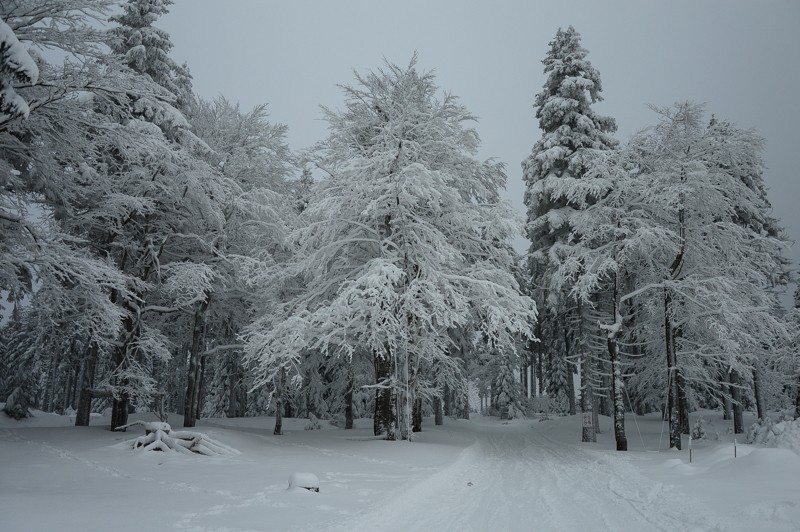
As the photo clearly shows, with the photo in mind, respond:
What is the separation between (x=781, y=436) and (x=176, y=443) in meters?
16.5

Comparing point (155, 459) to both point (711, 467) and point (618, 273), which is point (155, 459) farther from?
point (618, 273)

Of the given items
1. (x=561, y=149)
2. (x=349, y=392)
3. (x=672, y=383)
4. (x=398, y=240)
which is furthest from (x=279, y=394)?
(x=561, y=149)

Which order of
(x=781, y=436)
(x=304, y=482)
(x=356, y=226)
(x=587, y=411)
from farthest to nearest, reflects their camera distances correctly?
1. (x=587, y=411)
2. (x=356, y=226)
3. (x=781, y=436)
4. (x=304, y=482)

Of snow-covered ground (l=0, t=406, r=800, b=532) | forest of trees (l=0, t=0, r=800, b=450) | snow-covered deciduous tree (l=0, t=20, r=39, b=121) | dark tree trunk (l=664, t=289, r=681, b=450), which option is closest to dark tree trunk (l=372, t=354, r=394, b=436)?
forest of trees (l=0, t=0, r=800, b=450)

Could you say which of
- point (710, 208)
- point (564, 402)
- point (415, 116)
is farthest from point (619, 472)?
point (564, 402)

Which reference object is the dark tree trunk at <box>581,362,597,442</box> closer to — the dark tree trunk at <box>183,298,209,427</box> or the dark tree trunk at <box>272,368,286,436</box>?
the dark tree trunk at <box>272,368,286,436</box>

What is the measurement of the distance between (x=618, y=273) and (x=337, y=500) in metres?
13.6

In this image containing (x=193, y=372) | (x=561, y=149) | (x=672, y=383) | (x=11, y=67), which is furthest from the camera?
(x=561, y=149)

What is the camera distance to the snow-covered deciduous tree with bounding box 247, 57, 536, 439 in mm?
13398

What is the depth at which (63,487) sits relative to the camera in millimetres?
7531

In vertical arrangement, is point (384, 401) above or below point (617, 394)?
below

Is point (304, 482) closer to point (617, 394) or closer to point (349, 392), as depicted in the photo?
point (617, 394)


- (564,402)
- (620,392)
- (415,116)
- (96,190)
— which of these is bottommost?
(564,402)

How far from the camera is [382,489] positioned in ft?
26.6
